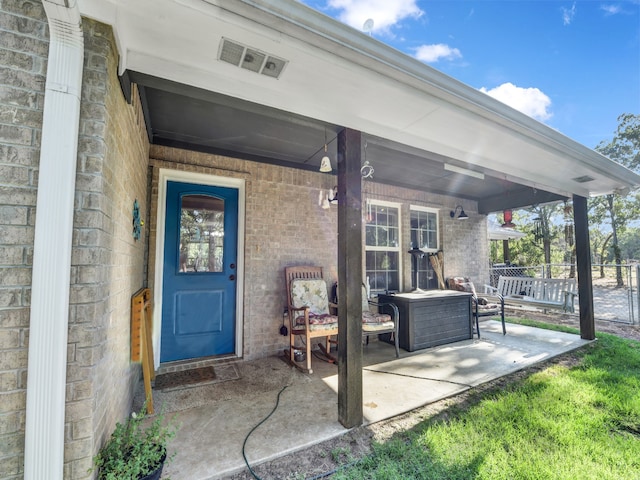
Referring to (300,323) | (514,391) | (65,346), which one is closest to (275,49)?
(65,346)

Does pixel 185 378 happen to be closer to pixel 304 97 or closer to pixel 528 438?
pixel 304 97

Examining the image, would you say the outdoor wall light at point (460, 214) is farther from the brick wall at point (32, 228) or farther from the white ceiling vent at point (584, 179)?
the brick wall at point (32, 228)

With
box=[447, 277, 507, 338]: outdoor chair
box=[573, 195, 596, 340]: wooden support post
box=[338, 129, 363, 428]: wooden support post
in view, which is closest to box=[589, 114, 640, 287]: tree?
box=[573, 195, 596, 340]: wooden support post

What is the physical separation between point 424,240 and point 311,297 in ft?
9.50

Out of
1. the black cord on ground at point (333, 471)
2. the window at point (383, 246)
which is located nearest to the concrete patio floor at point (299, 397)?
the black cord on ground at point (333, 471)

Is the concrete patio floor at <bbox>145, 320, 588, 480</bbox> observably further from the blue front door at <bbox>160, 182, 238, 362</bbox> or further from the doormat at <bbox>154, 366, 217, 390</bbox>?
the blue front door at <bbox>160, 182, 238, 362</bbox>

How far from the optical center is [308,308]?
10.6ft

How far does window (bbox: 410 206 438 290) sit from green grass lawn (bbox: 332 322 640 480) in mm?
2569

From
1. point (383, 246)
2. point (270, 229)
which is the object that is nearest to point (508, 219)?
point (383, 246)

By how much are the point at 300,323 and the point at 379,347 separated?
145cm

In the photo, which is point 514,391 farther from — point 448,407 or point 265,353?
point 265,353

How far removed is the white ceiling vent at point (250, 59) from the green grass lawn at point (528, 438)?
7.88 feet

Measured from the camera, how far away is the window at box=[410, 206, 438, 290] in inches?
211

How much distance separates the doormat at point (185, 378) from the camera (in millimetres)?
2820
